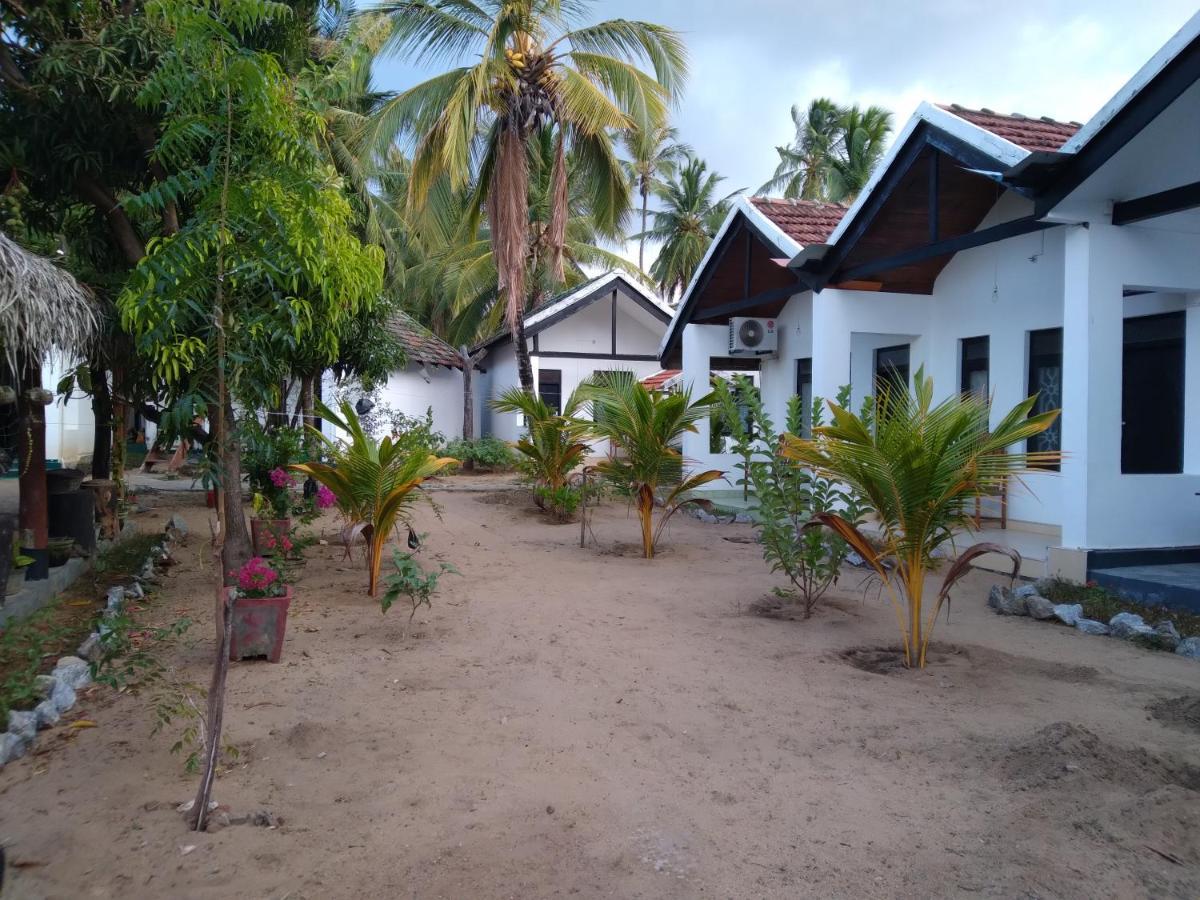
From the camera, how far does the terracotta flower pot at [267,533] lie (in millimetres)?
7050

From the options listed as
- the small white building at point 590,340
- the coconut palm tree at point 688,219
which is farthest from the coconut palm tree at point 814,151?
the small white building at point 590,340

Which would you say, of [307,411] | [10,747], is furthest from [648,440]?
[307,411]

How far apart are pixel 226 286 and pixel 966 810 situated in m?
4.12

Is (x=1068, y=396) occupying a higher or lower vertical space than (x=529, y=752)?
higher

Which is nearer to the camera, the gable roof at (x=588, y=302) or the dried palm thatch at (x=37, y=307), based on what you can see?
the dried palm thatch at (x=37, y=307)

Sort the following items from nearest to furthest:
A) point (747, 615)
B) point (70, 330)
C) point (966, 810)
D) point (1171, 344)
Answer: point (966, 810) → point (70, 330) → point (747, 615) → point (1171, 344)

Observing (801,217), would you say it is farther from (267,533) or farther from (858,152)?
(858,152)

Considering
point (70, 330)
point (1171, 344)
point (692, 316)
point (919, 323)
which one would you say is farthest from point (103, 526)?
point (1171, 344)

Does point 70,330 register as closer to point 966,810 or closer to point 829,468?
point 829,468

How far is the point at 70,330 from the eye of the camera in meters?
6.07

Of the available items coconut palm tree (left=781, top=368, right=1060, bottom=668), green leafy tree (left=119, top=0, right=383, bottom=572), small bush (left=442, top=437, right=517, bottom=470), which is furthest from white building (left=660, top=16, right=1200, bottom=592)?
small bush (left=442, top=437, right=517, bottom=470)

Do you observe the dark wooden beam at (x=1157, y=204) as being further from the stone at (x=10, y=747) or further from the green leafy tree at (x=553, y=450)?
the stone at (x=10, y=747)

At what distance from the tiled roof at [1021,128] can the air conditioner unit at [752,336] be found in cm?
541

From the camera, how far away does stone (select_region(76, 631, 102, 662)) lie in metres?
5.21
